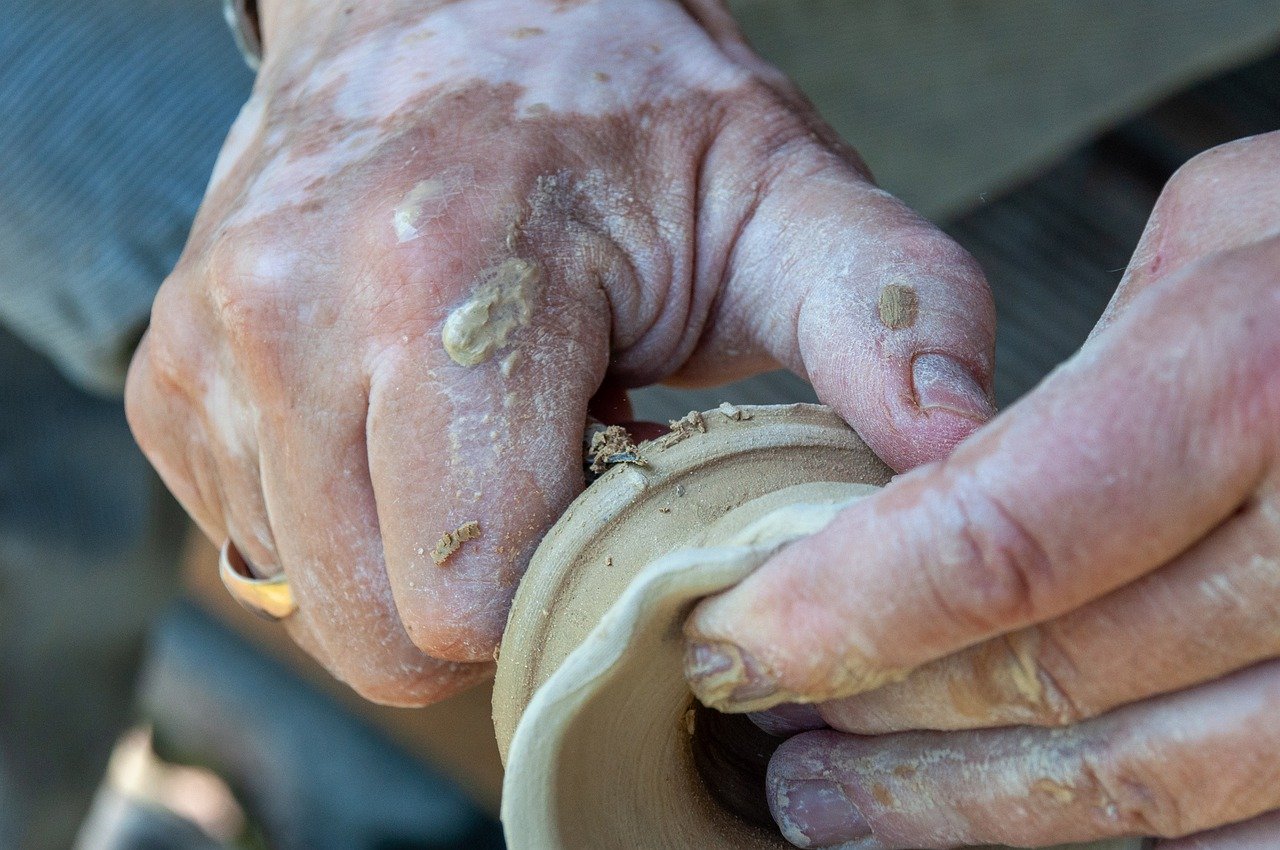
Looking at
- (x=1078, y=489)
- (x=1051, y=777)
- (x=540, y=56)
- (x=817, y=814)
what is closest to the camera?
(x=1078, y=489)

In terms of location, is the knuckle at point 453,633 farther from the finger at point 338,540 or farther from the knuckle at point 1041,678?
the knuckle at point 1041,678

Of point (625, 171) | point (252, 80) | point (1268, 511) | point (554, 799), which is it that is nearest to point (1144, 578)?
point (1268, 511)

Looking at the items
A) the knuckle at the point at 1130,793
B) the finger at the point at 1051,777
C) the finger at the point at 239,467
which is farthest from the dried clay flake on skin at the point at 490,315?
the knuckle at the point at 1130,793

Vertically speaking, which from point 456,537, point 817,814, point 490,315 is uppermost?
point 490,315

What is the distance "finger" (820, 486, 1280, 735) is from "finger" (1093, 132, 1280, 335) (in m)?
0.20

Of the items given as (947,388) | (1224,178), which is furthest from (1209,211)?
(947,388)

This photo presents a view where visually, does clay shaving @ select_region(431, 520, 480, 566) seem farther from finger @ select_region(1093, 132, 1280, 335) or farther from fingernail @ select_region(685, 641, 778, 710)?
finger @ select_region(1093, 132, 1280, 335)

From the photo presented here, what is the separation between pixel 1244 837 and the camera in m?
0.63

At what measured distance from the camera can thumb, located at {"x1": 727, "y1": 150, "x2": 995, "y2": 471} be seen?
30.1 inches

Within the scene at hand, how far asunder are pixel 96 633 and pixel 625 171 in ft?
4.72

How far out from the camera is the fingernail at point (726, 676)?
61cm

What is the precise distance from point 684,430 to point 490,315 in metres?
0.16

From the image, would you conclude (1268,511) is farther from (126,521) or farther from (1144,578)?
(126,521)

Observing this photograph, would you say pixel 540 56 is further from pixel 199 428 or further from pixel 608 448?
pixel 199 428
